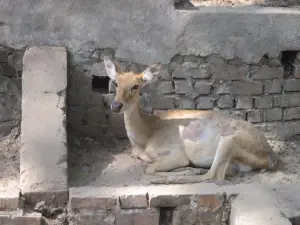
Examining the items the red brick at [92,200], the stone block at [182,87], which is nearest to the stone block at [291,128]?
the stone block at [182,87]

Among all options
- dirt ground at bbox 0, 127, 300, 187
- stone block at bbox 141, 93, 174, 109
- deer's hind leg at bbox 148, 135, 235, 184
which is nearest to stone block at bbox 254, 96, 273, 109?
dirt ground at bbox 0, 127, 300, 187

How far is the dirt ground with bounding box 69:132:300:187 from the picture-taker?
5906 millimetres

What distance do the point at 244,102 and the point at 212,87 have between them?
1.29 ft

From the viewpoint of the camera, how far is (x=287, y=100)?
23.0ft

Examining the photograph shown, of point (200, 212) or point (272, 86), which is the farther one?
point (272, 86)

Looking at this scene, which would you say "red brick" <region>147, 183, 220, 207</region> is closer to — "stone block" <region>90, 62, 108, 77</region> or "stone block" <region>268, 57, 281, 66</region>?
"stone block" <region>90, 62, 108, 77</region>

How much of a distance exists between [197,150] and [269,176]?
0.72 metres

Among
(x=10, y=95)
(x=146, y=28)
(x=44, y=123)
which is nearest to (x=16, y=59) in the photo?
(x=10, y=95)

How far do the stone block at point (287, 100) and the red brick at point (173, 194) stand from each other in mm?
1774

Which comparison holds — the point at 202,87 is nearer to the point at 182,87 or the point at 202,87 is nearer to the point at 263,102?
the point at 182,87

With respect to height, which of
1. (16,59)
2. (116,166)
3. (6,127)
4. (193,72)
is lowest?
(116,166)

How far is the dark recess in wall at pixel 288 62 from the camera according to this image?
6980 millimetres

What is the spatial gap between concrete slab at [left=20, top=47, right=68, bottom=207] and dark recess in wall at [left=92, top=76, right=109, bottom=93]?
520mm

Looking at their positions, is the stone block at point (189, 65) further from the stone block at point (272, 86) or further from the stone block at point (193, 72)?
the stone block at point (272, 86)
